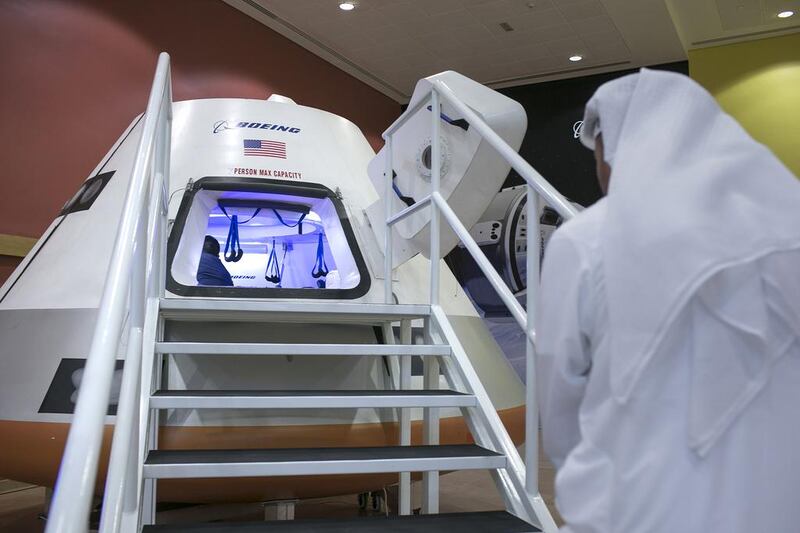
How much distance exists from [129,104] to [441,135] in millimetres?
3795

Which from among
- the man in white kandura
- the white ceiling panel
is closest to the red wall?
the white ceiling panel

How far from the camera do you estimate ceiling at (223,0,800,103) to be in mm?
7477

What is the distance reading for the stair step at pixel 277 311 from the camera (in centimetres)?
265

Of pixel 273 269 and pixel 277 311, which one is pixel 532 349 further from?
pixel 273 269

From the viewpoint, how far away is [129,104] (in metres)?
6.19

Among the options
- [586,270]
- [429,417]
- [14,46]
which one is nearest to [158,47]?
[14,46]

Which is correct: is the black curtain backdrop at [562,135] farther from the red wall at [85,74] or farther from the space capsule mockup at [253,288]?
the space capsule mockup at [253,288]

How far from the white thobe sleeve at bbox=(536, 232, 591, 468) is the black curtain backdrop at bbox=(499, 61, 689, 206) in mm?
7945

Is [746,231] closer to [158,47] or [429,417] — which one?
[429,417]

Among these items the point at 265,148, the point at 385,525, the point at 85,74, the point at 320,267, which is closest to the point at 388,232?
the point at 265,148

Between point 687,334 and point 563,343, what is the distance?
0.57 feet

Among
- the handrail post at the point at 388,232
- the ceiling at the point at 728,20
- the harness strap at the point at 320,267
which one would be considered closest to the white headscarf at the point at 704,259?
the handrail post at the point at 388,232

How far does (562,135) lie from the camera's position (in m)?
9.23

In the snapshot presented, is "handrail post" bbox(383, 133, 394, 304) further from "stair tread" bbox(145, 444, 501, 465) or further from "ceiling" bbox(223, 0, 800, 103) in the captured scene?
"ceiling" bbox(223, 0, 800, 103)
